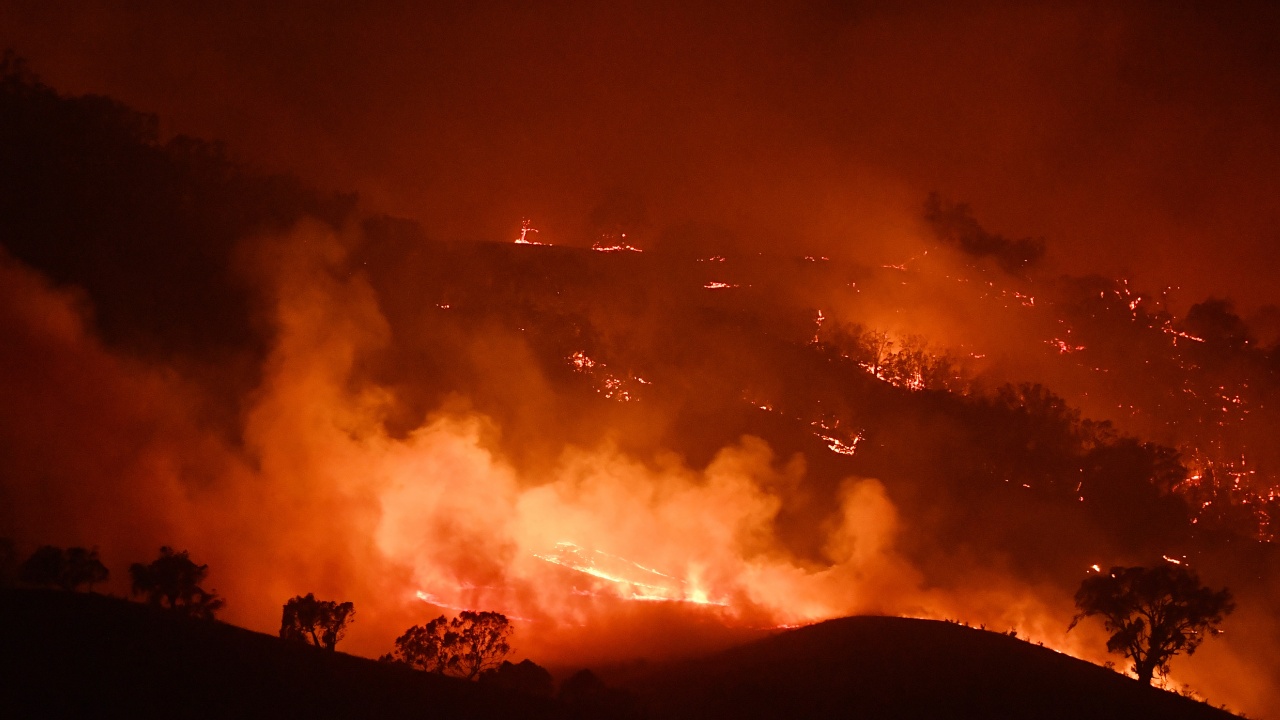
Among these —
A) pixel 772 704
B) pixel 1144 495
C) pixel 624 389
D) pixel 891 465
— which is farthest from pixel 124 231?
pixel 1144 495

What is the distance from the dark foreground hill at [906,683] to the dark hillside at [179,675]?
8.31 meters

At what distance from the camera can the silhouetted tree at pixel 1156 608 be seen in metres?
39.4

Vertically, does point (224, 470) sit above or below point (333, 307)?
below

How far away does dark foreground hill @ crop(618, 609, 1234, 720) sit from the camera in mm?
30703

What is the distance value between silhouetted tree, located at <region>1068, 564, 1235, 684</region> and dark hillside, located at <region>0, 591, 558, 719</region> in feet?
87.6

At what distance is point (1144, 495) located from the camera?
122 meters

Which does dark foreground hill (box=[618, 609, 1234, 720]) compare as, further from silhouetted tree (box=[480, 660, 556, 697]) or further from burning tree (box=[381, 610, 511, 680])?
burning tree (box=[381, 610, 511, 680])

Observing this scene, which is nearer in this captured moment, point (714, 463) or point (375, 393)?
point (375, 393)

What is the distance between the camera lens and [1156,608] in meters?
40.4

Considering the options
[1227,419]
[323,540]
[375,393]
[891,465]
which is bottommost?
[323,540]

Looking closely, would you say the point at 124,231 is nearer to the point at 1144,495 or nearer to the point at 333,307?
the point at 333,307

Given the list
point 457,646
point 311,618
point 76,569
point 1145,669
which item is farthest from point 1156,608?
point 76,569

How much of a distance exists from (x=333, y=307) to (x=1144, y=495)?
10298 centimetres

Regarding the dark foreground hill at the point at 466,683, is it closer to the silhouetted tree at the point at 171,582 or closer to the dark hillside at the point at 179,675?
the dark hillside at the point at 179,675
